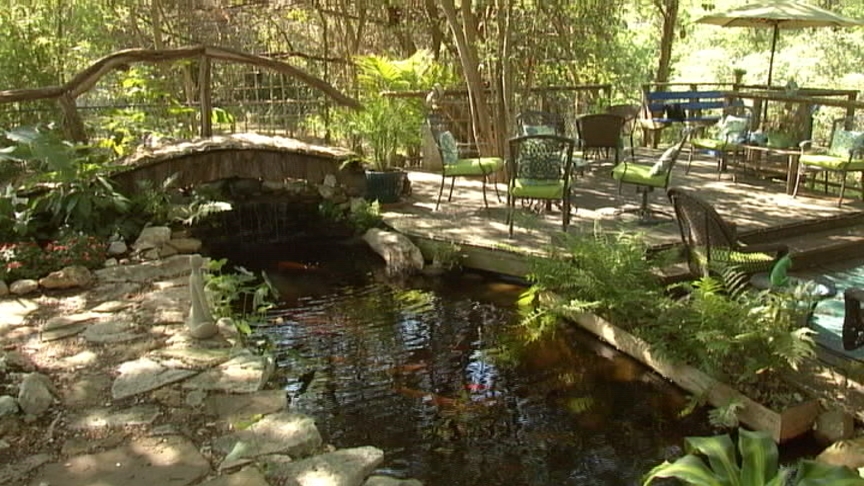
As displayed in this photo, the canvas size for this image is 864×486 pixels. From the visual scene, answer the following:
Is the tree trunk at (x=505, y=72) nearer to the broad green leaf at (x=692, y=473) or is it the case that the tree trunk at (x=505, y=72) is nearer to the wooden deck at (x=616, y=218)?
the wooden deck at (x=616, y=218)

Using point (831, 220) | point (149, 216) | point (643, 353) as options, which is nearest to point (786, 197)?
point (831, 220)

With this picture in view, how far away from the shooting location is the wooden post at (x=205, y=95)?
757cm

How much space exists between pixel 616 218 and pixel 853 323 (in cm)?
347

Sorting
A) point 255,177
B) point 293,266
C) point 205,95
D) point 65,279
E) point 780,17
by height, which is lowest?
point 293,266

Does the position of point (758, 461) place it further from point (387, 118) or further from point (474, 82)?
point (474, 82)

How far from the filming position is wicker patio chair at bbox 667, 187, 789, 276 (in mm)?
4688

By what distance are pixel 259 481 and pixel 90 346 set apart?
5.75 ft

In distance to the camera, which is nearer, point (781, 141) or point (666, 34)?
point (781, 141)

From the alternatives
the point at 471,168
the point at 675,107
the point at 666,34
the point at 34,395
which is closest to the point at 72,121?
the point at 471,168

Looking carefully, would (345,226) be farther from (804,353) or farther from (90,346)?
(804,353)

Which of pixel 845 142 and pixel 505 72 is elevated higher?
pixel 505 72

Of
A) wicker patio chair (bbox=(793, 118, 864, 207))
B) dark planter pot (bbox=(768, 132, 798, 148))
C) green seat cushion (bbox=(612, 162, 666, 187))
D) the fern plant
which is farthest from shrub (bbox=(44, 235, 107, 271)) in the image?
dark planter pot (bbox=(768, 132, 798, 148))

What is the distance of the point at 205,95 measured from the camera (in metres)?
7.71

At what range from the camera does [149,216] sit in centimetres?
659
